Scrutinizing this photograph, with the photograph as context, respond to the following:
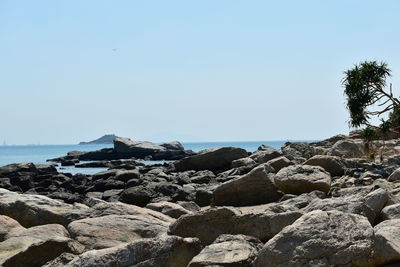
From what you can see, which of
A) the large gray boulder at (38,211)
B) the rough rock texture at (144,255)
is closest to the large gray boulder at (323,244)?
the rough rock texture at (144,255)

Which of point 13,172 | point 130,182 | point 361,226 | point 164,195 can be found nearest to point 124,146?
point 13,172

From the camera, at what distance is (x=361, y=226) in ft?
21.5

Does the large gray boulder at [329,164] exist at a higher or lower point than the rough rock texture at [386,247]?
higher

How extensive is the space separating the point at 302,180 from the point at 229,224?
7159 mm

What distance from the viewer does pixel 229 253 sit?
22.9ft

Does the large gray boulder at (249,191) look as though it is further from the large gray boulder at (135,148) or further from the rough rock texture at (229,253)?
the large gray boulder at (135,148)

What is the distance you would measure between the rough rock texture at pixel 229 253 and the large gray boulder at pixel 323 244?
0.30 meters

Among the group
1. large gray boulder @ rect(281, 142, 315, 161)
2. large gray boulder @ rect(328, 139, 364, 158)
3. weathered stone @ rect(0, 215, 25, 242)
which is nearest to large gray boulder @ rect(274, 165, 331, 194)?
weathered stone @ rect(0, 215, 25, 242)

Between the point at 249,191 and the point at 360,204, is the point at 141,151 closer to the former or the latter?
the point at 249,191

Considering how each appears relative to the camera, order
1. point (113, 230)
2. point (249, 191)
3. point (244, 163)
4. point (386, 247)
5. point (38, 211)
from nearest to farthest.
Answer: point (386, 247) → point (113, 230) → point (38, 211) → point (249, 191) → point (244, 163)

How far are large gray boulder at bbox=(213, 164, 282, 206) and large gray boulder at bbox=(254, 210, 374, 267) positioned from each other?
9.23 meters

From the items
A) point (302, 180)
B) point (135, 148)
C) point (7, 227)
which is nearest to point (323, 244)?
point (7, 227)

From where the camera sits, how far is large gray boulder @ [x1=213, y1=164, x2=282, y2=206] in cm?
1593

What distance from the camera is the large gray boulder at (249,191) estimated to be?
627 inches
